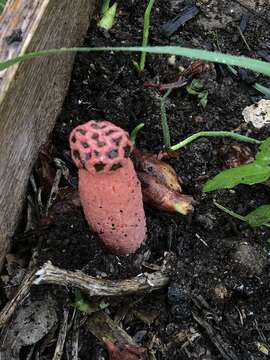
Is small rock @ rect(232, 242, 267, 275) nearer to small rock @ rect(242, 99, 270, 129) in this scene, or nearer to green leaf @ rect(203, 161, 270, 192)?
green leaf @ rect(203, 161, 270, 192)

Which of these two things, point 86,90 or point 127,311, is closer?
point 127,311

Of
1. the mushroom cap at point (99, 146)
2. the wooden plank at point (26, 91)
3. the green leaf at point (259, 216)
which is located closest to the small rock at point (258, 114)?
the green leaf at point (259, 216)

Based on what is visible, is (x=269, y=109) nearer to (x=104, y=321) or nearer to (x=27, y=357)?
(x=104, y=321)

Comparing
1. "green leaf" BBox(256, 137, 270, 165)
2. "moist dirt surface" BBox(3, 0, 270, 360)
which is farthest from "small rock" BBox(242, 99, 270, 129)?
"green leaf" BBox(256, 137, 270, 165)

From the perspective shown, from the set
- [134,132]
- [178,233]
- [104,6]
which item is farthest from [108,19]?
[178,233]

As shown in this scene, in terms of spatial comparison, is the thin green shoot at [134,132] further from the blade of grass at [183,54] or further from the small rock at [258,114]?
the blade of grass at [183,54]

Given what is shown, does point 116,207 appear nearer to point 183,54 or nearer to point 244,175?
point 244,175

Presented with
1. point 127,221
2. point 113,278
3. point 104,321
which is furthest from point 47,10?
point 104,321
